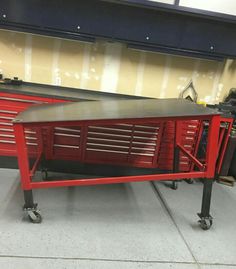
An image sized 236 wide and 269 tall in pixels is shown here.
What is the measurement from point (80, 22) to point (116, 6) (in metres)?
0.42

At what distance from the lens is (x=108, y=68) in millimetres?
3225

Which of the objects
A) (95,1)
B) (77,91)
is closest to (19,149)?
(77,91)

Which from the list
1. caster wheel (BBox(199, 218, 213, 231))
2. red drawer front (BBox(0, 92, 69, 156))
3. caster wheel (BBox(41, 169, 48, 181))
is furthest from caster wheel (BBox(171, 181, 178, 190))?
red drawer front (BBox(0, 92, 69, 156))

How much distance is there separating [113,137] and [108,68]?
937 millimetres

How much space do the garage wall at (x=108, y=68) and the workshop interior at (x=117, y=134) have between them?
0.04ft

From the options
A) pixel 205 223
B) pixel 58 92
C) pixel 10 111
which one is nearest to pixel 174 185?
Result: pixel 205 223

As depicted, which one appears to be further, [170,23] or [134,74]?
[134,74]

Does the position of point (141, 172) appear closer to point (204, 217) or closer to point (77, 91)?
point (204, 217)

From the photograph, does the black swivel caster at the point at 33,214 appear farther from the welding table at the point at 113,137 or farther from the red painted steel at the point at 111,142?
the red painted steel at the point at 111,142

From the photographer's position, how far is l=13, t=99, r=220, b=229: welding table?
186 centimetres

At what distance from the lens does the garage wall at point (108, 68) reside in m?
3.08

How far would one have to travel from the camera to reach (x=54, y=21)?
9.14 ft

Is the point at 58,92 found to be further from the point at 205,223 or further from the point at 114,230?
the point at 205,223

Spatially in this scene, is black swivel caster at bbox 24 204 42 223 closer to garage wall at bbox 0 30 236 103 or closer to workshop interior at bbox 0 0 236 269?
workshop interior at bbox 0 0 236 269
